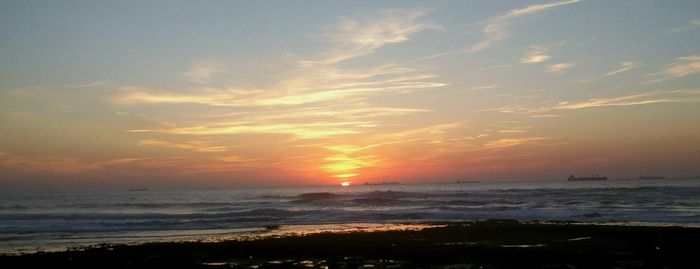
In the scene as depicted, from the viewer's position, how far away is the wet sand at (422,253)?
51.5 feet

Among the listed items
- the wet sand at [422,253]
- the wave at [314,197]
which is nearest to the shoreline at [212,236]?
the wet sand at [422,253]

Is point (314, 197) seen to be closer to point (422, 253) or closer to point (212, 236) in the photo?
point (212, 236)

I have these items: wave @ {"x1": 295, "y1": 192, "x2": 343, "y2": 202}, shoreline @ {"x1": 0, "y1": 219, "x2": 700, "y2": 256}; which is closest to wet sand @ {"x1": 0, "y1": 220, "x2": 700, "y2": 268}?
shoreline @ {"x1": 0, "y1": 219, "x2": 700, "y2": 256}

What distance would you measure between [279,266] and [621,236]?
15032 millimetres

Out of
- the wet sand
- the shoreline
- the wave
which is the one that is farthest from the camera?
the wave

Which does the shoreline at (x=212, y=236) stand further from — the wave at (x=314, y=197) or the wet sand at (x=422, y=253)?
the wave at (x=314, y=197)

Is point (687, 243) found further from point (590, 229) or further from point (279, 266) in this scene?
point (279, 266)

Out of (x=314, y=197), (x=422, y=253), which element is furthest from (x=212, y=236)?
(x=314, y=197)

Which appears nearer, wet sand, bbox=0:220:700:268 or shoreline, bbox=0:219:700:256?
wet sand, bbox=0:220:700:268

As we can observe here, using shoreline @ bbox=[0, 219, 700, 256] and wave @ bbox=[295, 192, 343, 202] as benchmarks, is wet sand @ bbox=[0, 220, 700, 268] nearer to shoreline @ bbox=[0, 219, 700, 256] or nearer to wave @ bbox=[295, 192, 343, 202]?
shoreline @ bbox=[0, 219, 700, 256]

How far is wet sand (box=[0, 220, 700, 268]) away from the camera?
15703mm

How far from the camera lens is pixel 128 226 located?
42344mm

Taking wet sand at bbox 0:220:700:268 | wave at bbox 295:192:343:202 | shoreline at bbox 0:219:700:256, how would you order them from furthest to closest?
1. wave at bbox 295:192:343:202
2. shoreline at bbox 0:219:700:256
3. wet sand at bbox 0:220:700:268

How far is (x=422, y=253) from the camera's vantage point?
1814 cm
